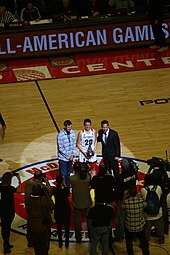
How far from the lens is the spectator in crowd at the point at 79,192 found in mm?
11656

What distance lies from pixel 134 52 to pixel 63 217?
10.4 metres

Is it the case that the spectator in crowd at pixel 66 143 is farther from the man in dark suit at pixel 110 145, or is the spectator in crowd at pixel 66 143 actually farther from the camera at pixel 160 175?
the camera at pixel 160 175

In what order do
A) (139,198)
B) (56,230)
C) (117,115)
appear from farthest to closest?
(117,115) < (56,230) < (139,198)

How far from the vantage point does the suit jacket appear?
1337 cm

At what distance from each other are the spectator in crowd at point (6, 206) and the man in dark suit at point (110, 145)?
2.53m

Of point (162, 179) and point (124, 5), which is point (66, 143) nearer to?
point (162, 179)

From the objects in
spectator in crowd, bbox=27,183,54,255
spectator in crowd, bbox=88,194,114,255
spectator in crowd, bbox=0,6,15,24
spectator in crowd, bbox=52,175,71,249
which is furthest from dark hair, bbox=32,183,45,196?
spectator in crowd, bbox=0,6,15,24

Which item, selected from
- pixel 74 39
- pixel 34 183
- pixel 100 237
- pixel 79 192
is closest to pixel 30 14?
pixel 74 39

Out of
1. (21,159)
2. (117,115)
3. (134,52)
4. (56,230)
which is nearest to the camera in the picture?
(56,230)

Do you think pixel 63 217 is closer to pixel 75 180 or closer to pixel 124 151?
pixel 75 180

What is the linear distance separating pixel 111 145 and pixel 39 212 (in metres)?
2.99

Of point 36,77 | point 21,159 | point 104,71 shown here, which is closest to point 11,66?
point 36,77

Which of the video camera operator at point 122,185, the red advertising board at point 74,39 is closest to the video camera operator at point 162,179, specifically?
the video camera operator at point 122,185

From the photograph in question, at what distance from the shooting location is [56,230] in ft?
41.2
